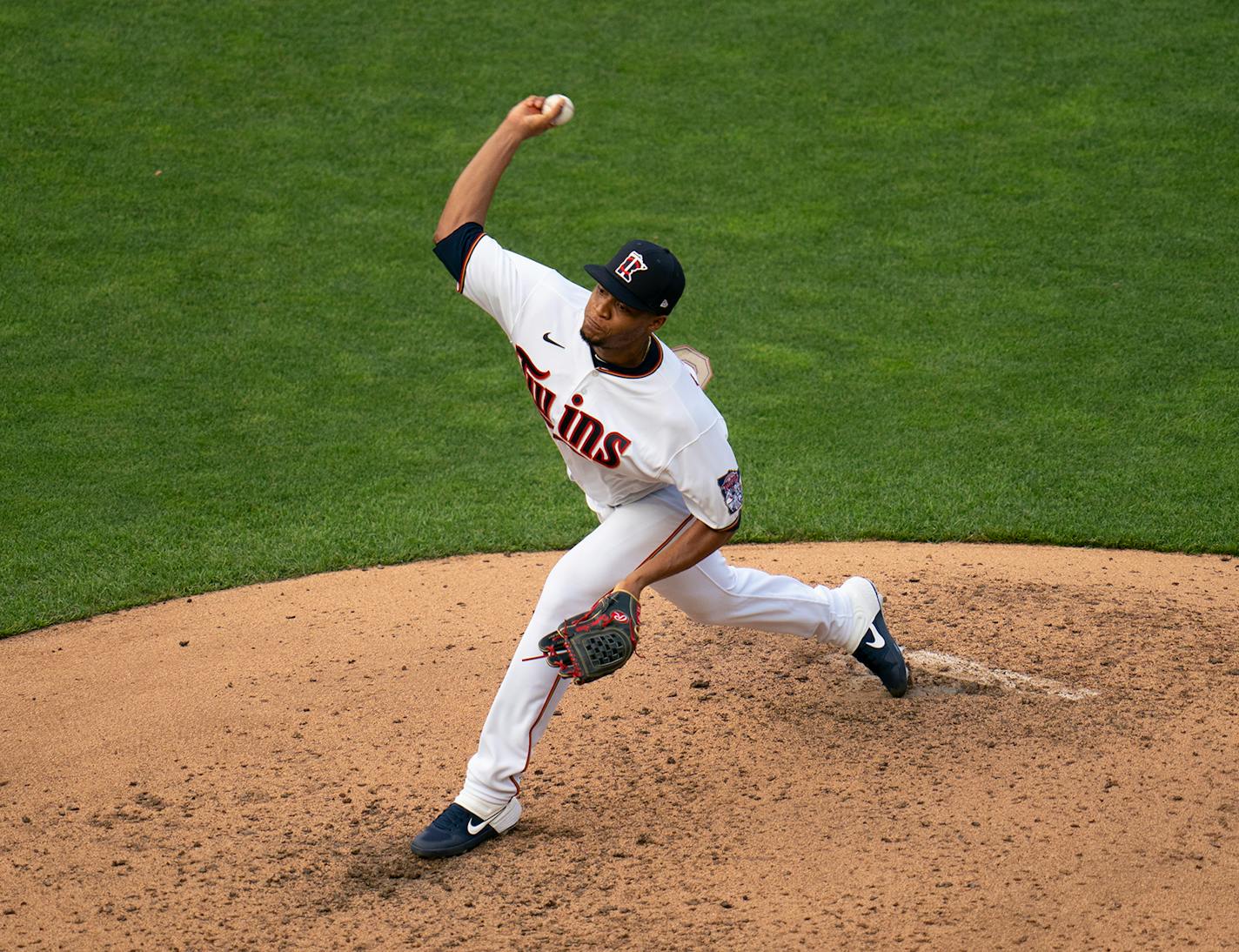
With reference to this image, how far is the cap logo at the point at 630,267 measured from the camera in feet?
12.1

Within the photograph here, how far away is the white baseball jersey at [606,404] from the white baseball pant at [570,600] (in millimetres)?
121

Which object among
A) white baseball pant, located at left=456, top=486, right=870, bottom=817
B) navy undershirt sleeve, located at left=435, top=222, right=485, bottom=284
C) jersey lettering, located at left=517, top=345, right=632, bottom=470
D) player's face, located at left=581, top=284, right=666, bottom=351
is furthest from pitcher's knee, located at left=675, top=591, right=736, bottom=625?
navy undershirt sleeve, located at left=435, top=222, right=485, bottom=284

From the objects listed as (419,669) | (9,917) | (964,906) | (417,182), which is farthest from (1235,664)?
(417,182)

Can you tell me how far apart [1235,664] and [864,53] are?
7.78 metres

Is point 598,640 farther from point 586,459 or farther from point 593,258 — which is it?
point 593,258

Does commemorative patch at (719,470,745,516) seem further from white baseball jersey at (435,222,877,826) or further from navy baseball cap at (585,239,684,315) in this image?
navy baseball cap at (585,239,684,315)

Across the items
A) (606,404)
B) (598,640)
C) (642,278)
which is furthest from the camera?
(606,404)

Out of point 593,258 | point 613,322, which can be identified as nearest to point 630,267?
point 613,322

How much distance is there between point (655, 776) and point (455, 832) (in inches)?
27.3

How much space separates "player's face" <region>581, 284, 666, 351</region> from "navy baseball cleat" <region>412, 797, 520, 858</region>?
1.35 meters

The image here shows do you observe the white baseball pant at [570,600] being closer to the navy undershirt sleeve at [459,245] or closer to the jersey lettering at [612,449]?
the jersey lettering at [612,449]

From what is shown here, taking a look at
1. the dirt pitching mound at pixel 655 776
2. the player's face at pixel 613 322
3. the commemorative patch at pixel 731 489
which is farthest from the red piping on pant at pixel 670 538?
the dirt pitching mound at pixel 655 776

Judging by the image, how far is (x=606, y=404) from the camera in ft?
12.6

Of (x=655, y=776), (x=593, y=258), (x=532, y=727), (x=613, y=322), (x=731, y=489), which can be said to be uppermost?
(x=613, y=322)
